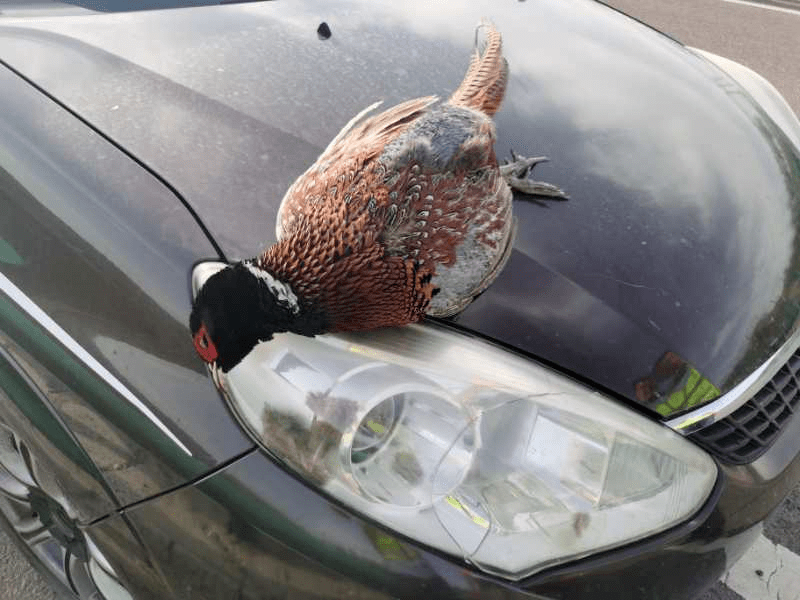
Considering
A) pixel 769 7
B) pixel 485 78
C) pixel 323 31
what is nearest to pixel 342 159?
pixel 485 78

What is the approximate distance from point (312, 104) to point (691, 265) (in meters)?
0.83

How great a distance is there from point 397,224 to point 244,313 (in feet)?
0.83

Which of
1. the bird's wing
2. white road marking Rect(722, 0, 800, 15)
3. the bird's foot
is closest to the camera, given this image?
the bird's wing

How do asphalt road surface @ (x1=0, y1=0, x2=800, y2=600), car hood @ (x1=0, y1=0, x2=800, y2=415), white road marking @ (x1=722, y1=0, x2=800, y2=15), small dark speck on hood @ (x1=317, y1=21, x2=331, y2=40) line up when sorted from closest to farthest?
A: car hood @ (x1=0, y1=0, x2=800, y2=415)
small dark speck on hood @ (x1=317, y1=21, x2=331, y2=40)
asphalt road surface @ (x1=0, y1=0, x2=800, y2=600)
white road marking @ (x1=722, y1=0, x2=800, y2=15)

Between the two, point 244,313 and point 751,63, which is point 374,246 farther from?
point 751,63

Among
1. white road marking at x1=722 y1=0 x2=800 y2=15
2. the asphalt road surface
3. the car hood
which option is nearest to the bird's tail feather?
the car hood

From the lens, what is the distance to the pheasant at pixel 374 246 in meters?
1.03

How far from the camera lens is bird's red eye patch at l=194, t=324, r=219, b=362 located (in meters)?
1.07

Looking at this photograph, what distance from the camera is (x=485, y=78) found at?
158 centimetres

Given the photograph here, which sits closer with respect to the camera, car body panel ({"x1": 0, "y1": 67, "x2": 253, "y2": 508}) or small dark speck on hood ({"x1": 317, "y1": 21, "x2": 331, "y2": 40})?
car body panel ({"x1": 0, "y1": 67, "x2": 253, "y2": 508})

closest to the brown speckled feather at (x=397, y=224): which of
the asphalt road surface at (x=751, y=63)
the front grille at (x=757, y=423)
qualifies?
the front grille at (x=757, y=423)

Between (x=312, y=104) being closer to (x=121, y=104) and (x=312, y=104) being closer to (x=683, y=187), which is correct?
(x=121, y=104)

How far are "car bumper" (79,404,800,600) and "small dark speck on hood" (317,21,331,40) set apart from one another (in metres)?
1.10

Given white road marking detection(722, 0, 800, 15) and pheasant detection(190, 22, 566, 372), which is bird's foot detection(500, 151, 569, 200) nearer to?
pheasant detection(190, 22, 566, 372)
